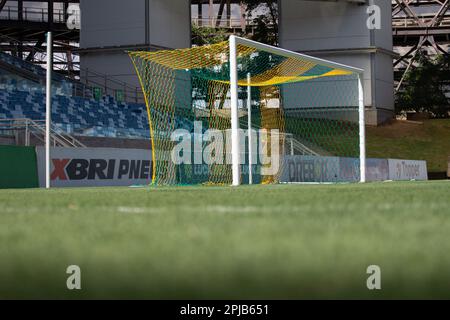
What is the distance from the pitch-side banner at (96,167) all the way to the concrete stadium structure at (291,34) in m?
14.8

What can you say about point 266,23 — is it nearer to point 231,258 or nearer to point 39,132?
point 39,132

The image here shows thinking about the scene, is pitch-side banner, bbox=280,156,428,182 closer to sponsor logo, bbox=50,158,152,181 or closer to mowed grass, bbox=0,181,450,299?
sponsor logo, bbox=50,158,152,181

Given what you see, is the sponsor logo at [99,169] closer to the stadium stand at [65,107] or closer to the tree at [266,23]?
the stadium stand at [65,107]

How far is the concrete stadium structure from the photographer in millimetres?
30609

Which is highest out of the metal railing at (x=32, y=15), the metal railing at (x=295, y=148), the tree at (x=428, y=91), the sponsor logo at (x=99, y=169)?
the metal railing at (x=32, y=15)

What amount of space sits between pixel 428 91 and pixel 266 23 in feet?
36.3

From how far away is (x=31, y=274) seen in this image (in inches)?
74.7

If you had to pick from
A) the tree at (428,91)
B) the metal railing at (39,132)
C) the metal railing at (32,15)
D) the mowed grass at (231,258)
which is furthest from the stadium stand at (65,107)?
the tree at (428,91)

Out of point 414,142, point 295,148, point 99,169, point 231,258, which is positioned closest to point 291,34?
point 414,142

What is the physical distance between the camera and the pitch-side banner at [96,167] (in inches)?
556

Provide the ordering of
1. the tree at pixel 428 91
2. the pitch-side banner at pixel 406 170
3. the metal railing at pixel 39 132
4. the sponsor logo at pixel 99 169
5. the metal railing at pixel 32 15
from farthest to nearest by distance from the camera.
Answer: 1. the metal railing at pixel 32 15
2. the tree at pixel 428 91
3. the pitch-side banner at pixel 406 170
4. the metal railing at pixel 39 132
5. the sponsor logo at pixel 99 169

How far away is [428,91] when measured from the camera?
4194cm
